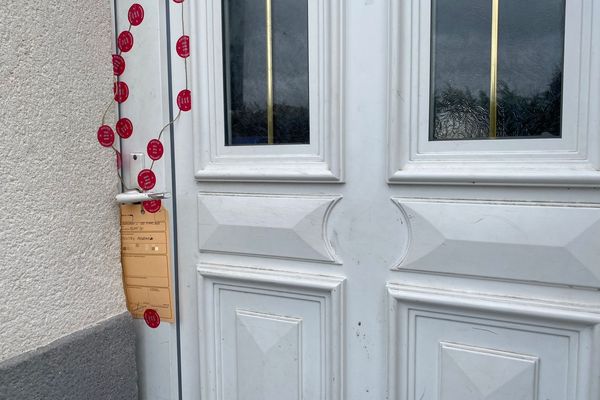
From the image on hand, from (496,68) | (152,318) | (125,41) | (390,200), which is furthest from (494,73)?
(152,318)

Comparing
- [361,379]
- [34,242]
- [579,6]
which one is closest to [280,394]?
[361,379]

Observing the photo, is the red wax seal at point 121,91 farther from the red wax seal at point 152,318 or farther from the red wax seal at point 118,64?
the red wax seal at point 152,318

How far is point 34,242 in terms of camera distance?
1.15 meters

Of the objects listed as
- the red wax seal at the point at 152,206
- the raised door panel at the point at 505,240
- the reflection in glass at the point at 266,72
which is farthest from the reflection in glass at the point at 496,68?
the red wax seal at the point at 152,206

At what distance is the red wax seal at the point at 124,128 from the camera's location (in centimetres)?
139

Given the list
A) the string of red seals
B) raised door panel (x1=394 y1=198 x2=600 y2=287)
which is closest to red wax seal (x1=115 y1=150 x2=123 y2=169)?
the string of red seals

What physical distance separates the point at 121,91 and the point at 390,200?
0.85 metres

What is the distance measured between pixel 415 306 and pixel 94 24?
1.13 meters

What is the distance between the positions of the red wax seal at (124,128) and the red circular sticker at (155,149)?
0.27ft

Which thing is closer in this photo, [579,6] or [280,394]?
[579,6]

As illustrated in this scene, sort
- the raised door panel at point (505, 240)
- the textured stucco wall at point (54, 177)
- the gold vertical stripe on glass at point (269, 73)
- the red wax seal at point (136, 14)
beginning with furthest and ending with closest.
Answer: the red wax seal at point (136, 14)
the gold vertical stripe on glass at point (269, 73)
the textured stucco wall at point (54, 177)
the raised door panel at point (505, 240)

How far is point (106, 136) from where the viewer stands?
135cm

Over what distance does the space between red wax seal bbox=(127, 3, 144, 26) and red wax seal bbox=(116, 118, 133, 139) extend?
0.28 metres

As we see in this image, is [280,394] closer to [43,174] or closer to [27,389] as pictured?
[27,389]
